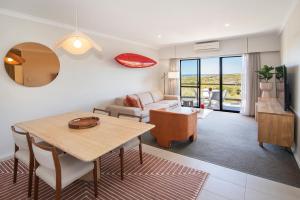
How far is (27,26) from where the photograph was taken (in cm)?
316

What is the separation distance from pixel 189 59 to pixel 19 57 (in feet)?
18.6

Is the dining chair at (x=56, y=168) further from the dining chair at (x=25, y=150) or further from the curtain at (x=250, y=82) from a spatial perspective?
the curtain at (x=250, y=82)

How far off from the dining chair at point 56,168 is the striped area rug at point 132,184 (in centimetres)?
42

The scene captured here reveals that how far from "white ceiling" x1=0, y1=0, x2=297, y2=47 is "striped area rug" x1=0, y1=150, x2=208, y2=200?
8.65ft

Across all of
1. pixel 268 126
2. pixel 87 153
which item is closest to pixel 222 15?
pixel 268 126

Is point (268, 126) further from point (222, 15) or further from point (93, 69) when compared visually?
point (93, 69)

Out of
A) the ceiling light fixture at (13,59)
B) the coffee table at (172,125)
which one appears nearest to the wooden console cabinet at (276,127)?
the coffee table at (172,125)

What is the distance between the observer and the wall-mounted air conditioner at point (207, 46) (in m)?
5.73

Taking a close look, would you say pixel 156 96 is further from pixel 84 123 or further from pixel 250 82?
pixel 84 123

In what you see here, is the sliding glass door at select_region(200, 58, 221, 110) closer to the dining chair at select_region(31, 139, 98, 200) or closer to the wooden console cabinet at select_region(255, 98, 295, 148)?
the wooden console cabinet at select_region(255, 98, 295, 148)

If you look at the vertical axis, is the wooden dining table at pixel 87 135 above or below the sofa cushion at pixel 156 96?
below

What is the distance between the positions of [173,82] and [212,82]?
158 cm

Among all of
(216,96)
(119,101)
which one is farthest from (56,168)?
(216,96)

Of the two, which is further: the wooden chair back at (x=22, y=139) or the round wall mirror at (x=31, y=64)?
the round wall mirror at (x=31, y=64)
